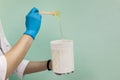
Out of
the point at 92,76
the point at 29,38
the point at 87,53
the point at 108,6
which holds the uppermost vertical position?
the point at 108,6

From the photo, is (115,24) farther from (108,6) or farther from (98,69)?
(98,69)

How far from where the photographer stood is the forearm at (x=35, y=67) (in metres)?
1.24

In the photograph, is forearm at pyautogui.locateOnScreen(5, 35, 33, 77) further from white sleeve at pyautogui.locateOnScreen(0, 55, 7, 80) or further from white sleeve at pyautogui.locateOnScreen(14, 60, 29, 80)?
white sleeve at pyautogui.locateOnScreen(14, 60, 29, 80)

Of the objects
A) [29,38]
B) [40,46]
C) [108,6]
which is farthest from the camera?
[40,46]

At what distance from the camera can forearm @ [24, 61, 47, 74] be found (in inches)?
48.8

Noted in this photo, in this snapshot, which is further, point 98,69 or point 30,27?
point 98,69

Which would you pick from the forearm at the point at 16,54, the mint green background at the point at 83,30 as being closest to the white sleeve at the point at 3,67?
the forearm at the point at 16,54

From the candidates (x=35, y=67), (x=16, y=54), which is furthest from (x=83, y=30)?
(x=16, y=54)

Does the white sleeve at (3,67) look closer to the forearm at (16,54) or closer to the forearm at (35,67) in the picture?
the forearm at (16,54)

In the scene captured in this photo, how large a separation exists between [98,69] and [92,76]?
55mm

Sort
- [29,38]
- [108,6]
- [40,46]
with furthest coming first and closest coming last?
[40,46] < [108,6] < [29,38]

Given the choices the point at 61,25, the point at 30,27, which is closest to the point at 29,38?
the point at 30,27

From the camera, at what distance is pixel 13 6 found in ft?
4.37

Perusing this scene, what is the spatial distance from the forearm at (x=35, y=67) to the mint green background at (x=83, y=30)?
0.29ft
